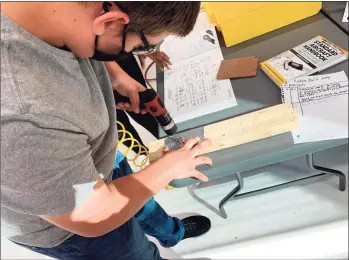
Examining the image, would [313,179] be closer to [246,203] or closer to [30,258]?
[246,203]

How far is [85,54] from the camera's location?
0.72 metres

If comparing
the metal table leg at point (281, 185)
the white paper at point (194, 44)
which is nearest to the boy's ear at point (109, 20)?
the white paper at point (194, 44)

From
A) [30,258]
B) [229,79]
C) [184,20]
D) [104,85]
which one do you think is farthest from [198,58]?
→ [30,258]

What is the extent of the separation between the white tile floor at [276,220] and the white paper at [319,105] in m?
0.53

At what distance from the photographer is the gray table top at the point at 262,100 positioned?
0.95 metres

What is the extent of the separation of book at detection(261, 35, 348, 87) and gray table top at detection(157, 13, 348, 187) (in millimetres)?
21

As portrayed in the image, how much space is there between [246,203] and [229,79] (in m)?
0.68

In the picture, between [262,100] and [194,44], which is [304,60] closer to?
[262,100]

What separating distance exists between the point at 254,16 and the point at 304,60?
233 millimetres

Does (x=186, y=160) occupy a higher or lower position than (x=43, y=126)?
lower

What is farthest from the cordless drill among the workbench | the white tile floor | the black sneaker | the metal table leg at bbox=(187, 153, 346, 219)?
the black sneaker

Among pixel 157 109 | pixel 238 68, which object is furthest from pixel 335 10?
pixel 157 109

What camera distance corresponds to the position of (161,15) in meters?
0.64

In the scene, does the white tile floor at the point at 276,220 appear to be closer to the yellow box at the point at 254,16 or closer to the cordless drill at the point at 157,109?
the cordless drill at the point at 157,109
